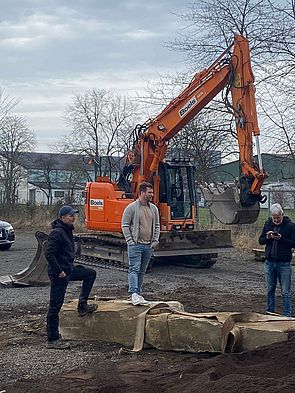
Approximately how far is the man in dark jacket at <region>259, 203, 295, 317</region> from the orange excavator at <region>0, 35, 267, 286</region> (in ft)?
16.6

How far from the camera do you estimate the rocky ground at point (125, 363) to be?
631 cm

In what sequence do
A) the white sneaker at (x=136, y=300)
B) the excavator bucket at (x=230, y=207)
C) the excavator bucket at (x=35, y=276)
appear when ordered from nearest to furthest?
the white sneaker at (x=136, y=300), the excavator bucket at (x=35, y=276), the excavator bucket at (x=230, y=207)

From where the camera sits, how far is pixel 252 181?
14984 mm

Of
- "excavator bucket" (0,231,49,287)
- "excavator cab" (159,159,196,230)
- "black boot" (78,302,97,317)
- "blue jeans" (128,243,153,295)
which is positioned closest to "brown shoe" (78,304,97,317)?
"black boot" (78,302,97,317)

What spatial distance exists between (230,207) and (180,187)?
2803 millimetres

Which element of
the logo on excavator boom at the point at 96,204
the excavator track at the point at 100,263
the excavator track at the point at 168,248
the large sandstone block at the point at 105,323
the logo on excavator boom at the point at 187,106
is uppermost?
the logo on excavator boom at the point at 187,106

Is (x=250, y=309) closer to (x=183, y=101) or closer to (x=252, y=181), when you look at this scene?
(x=252, y=181)

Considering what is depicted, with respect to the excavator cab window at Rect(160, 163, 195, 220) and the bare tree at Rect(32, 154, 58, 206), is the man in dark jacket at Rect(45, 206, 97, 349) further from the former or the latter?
the bare tree at Rect(32, 154, 58, 206)

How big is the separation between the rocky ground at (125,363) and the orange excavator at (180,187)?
321 centimetres

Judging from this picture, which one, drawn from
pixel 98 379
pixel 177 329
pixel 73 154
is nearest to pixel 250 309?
pixel 177 329

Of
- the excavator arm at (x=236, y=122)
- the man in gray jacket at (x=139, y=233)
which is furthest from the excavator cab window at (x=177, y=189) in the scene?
the man in gray jacket at (x=139, y=233)

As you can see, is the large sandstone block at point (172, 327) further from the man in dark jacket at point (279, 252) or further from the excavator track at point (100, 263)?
the excavator track at point (100, 263)

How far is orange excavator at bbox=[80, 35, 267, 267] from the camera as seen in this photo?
15.7m

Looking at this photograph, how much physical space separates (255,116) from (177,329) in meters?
8.34
